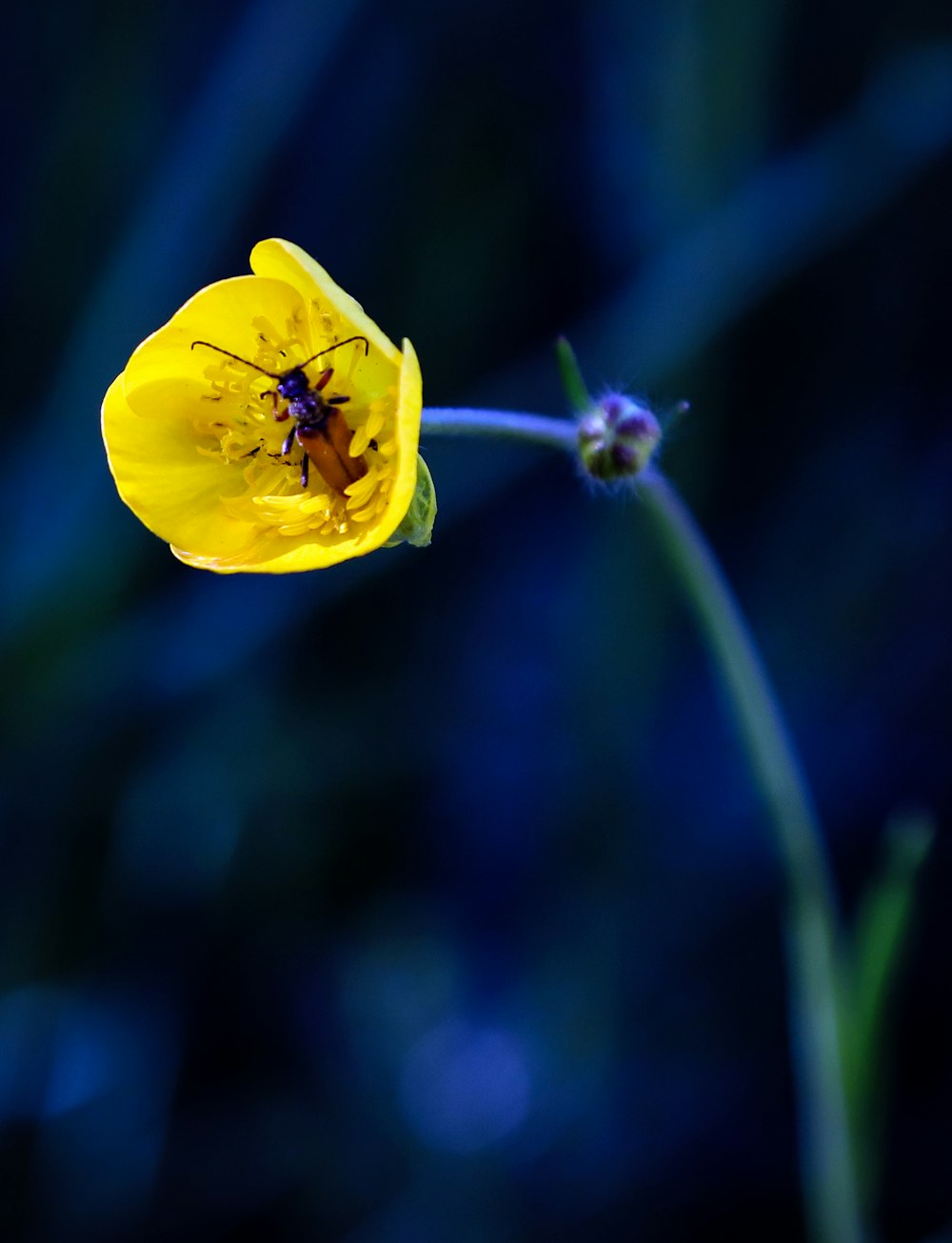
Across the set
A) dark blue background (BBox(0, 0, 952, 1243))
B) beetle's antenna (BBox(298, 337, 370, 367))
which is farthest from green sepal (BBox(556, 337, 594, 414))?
dark blue background (BBox(0, 0, 952, 1243))

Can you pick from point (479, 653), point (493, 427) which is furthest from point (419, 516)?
point (479, 653)

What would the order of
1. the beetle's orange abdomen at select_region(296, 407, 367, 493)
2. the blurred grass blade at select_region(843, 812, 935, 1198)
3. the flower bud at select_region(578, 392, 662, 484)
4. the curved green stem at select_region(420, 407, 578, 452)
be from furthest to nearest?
the blurred grass blade at select_region(843, 812, 935, 1198) → the beetle's orange abdomen at select_region(296, 407, 367, 493) → the flower bud at select_region(578, 392, 662, 484) → the curved green stem at select_region(420, 407, 578, 452)

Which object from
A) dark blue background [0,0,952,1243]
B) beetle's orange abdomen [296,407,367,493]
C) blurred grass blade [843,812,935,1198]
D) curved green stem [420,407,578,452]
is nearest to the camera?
curved green stem [420,407,578,452]

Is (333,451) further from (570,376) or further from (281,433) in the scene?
(570,376)

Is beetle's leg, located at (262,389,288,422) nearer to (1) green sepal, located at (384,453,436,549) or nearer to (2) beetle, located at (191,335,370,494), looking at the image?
(2) beetle, located at (191,335,370,494)

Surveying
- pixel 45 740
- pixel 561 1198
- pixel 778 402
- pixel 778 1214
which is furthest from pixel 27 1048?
pixel 778 402

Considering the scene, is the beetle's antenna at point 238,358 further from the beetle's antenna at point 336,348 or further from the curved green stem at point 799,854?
the curved green stem at point 799,854

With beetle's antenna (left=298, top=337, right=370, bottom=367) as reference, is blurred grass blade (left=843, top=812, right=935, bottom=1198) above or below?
below
